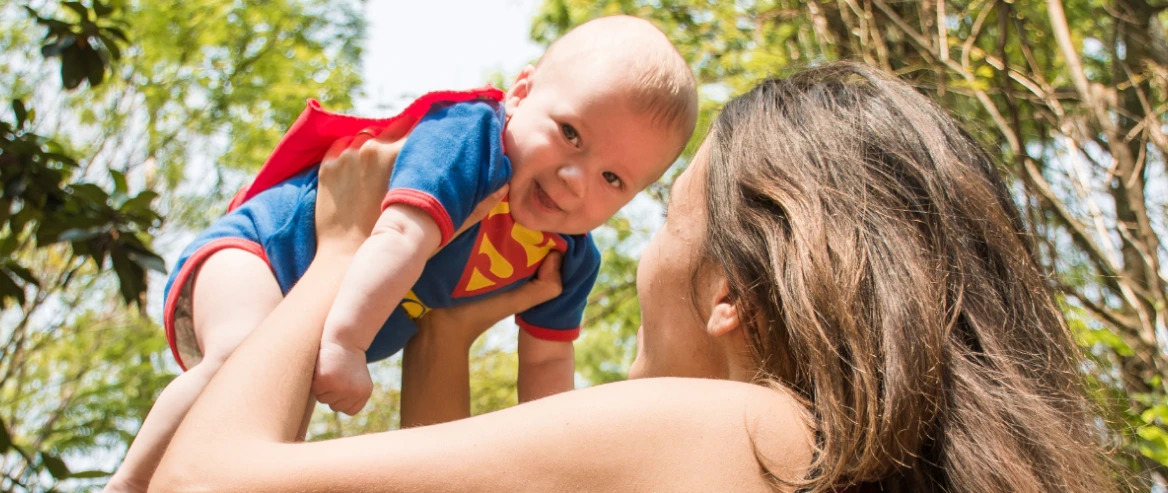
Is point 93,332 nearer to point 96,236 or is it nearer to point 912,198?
point 96,236

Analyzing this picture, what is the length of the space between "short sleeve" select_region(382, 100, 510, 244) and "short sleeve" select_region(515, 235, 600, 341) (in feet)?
1.15

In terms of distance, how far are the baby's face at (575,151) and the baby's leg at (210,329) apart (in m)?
0.55

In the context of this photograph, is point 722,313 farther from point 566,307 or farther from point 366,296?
point 566,307

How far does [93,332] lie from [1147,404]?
7.66m

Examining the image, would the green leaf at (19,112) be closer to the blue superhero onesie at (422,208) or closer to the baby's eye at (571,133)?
the blue superhero onesie at (422,208)

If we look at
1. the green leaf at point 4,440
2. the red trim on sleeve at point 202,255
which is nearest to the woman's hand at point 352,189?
the red trim on sleeve at point 202,255

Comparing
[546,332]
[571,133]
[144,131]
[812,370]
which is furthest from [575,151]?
[144,131]

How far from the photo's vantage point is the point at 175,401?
5.98 ft

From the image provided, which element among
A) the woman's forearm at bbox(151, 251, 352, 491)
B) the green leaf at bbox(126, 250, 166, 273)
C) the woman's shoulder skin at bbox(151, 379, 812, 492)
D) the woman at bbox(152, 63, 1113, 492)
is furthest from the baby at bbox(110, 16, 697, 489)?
the green leaf at bbox(126, 250, 166, 273)

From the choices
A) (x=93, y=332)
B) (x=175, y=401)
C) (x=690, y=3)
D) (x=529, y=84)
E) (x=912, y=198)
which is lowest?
(x=93, y=332)

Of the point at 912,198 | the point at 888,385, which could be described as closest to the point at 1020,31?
the point at 912,198

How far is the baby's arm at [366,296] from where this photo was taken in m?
1.64

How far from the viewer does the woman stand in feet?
4.10

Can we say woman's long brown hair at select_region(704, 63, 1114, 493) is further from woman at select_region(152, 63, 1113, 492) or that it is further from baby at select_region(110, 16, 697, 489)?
baby at select_region(110, 16, 697, 489)
